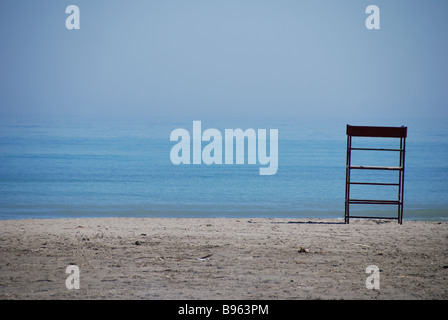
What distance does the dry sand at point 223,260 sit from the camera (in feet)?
21.3

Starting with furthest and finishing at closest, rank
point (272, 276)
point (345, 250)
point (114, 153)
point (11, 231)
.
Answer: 1. point (114, 153)
2. point (11, 231)
3. point (345, 250)
4. point (272, 276)

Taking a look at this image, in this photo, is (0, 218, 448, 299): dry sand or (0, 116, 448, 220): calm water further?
(0, 116, 448, 220): calm water

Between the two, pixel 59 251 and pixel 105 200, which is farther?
pixel 105 200

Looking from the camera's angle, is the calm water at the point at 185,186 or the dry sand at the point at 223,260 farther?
the calm water at the point at 185,186

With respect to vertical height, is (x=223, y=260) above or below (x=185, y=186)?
above

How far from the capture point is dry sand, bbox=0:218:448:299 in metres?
6.49

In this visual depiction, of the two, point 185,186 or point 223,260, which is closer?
point 223,260

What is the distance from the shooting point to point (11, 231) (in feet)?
33.5

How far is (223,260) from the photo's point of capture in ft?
26.2

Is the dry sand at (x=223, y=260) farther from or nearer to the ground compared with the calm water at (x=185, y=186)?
farther from the ground

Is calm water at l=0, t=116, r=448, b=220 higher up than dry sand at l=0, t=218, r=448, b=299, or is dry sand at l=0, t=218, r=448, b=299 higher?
dry sand at l=0, t=218, r=448, b=299
